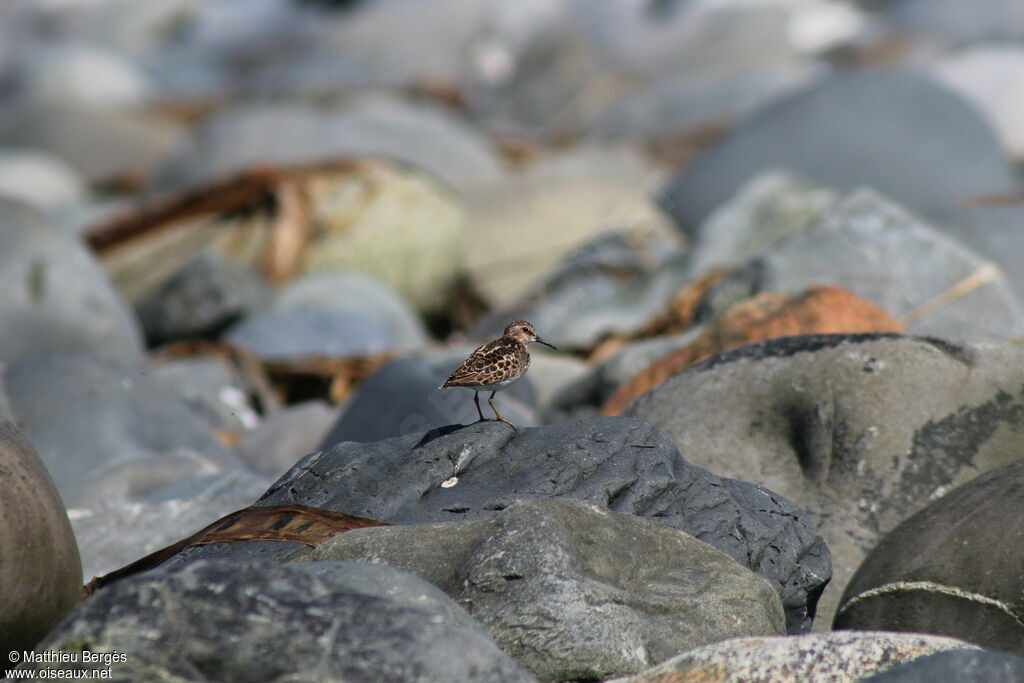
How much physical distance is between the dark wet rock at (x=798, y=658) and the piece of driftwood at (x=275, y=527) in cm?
108

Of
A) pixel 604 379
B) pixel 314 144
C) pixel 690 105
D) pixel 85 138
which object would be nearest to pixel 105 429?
pixel 604 379

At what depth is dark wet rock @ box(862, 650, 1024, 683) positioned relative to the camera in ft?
9.53

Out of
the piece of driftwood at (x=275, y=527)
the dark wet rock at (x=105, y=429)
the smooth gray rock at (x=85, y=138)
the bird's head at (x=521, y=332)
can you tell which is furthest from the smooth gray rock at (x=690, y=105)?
the piece of driftwood at (x=275, y=527)

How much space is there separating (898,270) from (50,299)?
532 cm

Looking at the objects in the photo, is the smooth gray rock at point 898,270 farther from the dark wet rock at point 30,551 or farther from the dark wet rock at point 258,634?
the dark wet rock at point 258,634

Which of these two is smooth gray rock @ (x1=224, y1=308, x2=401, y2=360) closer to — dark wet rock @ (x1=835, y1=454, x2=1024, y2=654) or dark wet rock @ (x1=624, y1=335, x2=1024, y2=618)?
dark wet rock @ (x1=624, y1=335, x2=1024, y2=618)

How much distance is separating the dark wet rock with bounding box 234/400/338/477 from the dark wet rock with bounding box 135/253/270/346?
116 inches

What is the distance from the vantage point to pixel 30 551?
3.69 meters

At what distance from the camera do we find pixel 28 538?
145 inches

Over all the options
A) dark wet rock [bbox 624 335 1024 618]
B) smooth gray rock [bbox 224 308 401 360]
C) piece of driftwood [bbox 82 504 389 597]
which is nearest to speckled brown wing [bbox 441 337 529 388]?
piece of driftwood [bbox 82 504 389 597]

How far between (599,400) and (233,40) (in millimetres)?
28186

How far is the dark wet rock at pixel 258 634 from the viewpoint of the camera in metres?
2.93

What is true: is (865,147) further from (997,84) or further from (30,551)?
(30,551)

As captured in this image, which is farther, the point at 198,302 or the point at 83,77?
the point at 83,77
